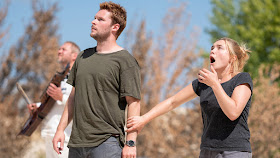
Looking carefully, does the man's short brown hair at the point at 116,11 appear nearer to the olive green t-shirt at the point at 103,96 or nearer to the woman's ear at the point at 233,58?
the olive green t-shirt at the point at 103,96

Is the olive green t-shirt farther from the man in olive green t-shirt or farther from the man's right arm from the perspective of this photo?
the man's right arm

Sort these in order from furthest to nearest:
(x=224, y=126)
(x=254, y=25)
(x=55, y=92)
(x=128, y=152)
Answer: (x=254, y=25), (x=55, y=92), (x=224, y=126), (x=128, y=152)

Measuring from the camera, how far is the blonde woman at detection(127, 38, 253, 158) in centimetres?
282

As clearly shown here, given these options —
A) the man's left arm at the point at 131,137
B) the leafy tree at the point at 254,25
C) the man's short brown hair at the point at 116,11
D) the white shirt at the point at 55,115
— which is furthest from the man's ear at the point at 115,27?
the leafy tree at the point at 254,25

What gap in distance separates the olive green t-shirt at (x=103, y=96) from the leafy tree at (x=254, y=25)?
18.7 metres

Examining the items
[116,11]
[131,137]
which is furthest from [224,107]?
[116,11]

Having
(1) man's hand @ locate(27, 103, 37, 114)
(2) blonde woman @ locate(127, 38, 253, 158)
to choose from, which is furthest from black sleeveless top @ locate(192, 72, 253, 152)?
(1) man's hand @ locate(27, 103, 37, 114)

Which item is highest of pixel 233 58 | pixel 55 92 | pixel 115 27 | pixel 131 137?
pixel 115 27

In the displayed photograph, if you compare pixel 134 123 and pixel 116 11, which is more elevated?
pixel 116 11

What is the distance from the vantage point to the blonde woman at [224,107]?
282cm

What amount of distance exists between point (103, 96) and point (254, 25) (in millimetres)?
20280

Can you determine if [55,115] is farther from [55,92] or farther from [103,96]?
[103,96]

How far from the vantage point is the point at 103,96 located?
287 cm

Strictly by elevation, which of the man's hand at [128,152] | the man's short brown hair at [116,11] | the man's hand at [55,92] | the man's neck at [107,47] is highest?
the man's short brown hair at [116,11]
